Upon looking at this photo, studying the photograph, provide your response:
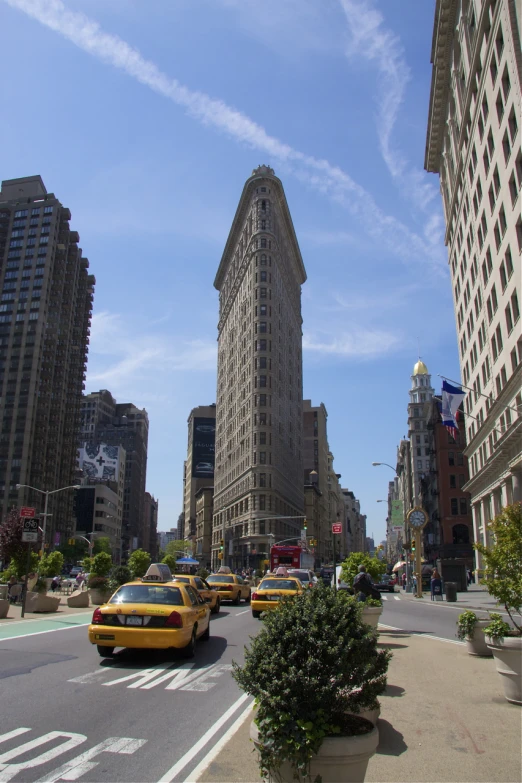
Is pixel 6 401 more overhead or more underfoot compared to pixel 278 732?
more overhead

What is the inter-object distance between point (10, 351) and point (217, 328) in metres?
42.5

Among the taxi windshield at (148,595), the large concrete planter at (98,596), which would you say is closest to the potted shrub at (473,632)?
the taxi windshield at (148,595)

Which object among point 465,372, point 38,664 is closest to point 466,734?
point 38,664

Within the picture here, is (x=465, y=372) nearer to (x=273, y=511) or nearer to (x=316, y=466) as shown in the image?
(x=273, y=511)

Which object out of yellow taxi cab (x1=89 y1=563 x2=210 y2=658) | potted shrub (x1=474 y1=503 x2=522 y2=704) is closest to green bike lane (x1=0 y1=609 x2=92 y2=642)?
yellow taxi cab (x1=89 y1=563 x2=210 y2=658)

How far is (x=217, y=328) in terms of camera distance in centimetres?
12744

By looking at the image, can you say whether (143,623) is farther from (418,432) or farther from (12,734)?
(418,432)

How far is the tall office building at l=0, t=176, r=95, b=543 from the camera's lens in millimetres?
103312

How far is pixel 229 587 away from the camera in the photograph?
27.4 meters

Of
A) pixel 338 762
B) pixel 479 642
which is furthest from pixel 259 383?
pixel 338 762

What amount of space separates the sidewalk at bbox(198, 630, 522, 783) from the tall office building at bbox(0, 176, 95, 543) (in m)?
98.0

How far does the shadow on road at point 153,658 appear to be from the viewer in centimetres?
1077

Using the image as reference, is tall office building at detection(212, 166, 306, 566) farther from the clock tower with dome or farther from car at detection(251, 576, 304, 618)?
car at detection(251, 576, 304, 618)

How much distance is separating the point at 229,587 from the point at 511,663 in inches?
827
